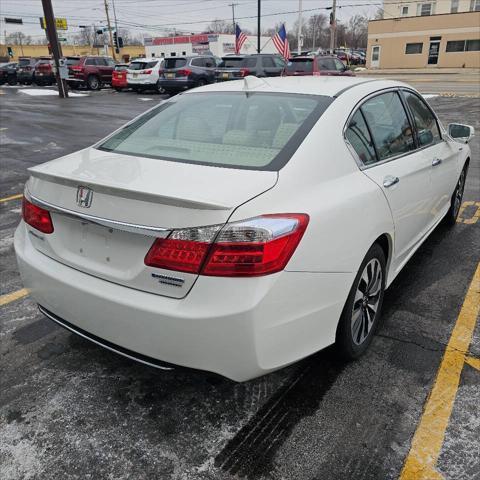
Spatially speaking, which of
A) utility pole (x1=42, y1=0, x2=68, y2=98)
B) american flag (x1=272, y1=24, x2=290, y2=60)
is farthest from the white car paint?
american flag (x1=272, y1=24, x2=290, y2=60)

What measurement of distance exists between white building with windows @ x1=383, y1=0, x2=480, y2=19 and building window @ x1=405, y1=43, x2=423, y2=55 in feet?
40.8

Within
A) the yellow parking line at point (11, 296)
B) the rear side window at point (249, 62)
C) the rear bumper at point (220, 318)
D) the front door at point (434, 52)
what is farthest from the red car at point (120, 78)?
the front door at point (434, 52)

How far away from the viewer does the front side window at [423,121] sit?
3602 mm

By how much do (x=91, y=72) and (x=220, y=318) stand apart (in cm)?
2787

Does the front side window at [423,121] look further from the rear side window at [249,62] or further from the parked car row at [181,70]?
the rear side window at [249,62]

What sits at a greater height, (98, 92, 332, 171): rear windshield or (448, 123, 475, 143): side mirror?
(98, 92, 332, 171): rear windshield

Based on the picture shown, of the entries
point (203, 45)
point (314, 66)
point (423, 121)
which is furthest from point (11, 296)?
point (203, 45)

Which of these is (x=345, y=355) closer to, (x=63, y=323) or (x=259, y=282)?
(x=259, y=282)

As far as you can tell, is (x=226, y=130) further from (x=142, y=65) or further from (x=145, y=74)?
(x=142, y=65)

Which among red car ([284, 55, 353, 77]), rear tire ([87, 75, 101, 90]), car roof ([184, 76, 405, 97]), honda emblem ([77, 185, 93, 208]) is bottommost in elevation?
rear tire ([87, 75, 101, 90])

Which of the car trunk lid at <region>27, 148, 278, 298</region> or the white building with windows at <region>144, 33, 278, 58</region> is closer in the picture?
the car trunk lid at <region>27, 148, 278, 298</region>

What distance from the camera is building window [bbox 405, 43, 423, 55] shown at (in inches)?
1854

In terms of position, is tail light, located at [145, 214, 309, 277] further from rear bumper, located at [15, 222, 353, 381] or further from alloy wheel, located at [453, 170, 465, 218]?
alloy wheel, located at [453, 170, 465, 218]

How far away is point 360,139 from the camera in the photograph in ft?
9.04
